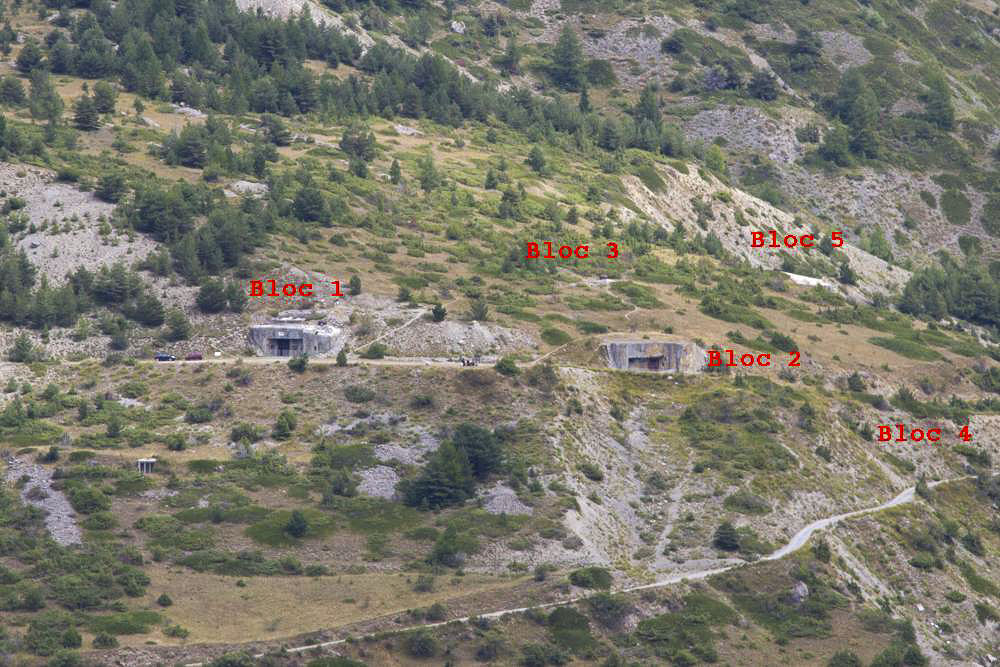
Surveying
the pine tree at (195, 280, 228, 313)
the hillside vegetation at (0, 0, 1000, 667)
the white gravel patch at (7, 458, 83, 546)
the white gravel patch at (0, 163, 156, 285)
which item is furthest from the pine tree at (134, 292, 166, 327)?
the white gravel patch at (7, 458, 83, 546)

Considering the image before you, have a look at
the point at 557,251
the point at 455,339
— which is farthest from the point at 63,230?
the point at 557,251

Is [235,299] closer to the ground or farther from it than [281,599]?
closer to the ground

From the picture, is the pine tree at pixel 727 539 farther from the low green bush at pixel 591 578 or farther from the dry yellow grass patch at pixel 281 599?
the dry yellow grass patch at pixel 281 599

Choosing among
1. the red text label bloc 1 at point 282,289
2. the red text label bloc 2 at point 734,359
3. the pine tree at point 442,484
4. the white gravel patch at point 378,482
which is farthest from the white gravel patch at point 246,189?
→ the pine tree at point 442,484

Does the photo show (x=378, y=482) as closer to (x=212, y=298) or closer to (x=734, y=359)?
(x=212, y=298)

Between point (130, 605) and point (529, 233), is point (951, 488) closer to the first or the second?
point (529, 233)

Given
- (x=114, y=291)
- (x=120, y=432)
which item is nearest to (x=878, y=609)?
(x=120, y=432)
